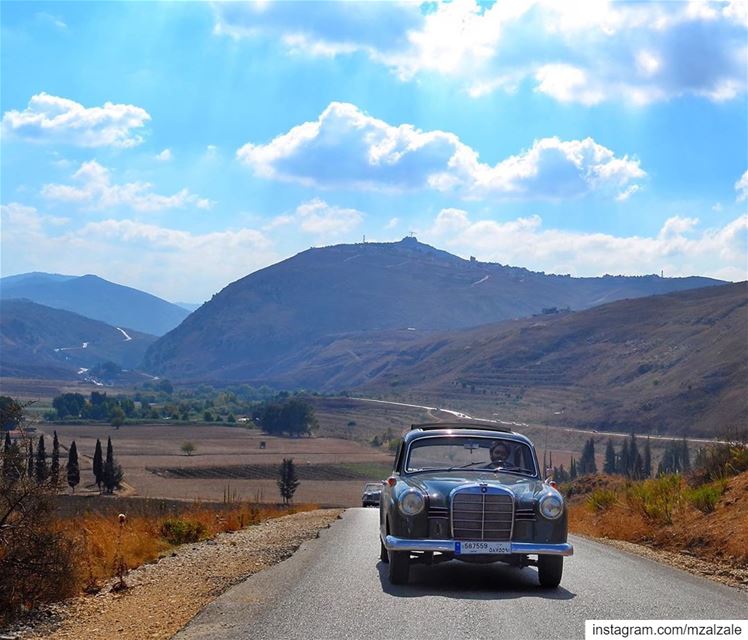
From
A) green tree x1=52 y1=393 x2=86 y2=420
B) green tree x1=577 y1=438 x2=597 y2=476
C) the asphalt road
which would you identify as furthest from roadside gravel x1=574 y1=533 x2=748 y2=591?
green tree x1=52 y1=393 x2=86 y2=420

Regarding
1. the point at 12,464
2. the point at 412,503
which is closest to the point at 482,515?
the point at 412,503

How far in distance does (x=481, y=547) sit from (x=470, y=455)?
6.87 feet

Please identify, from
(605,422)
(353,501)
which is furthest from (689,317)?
(353,501)

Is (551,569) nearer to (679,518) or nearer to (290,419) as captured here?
(679,518)

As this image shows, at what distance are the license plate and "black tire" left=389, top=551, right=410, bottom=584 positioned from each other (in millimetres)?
654

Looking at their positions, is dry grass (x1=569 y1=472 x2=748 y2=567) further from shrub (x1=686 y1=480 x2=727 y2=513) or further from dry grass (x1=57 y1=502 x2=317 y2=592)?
dry grass (x1=57 y1=502 x2=317 y2=592)

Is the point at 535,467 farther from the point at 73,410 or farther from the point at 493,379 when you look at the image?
the point at 73,410

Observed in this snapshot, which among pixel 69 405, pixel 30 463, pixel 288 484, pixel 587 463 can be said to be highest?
pixel 30 463

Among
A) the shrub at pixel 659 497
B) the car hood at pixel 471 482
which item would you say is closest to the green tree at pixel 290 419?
the shrub at pixel 659 497

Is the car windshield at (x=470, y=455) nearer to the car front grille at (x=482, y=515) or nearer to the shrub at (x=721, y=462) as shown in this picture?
the car front grille at (x=482, y=515)

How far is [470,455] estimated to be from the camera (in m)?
13.7

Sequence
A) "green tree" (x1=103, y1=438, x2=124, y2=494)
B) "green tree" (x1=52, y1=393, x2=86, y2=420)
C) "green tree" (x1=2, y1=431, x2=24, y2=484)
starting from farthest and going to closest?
"green tree" (x1=52, y1=393, x2=86, y2=420), "green tree" (x1=103, y1=438, x2=124, y2=494), "green tree" (x1=2, y1=431, x2=24, y2=484)

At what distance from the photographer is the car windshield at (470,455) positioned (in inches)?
536

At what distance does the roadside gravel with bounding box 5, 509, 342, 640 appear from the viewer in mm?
10109
